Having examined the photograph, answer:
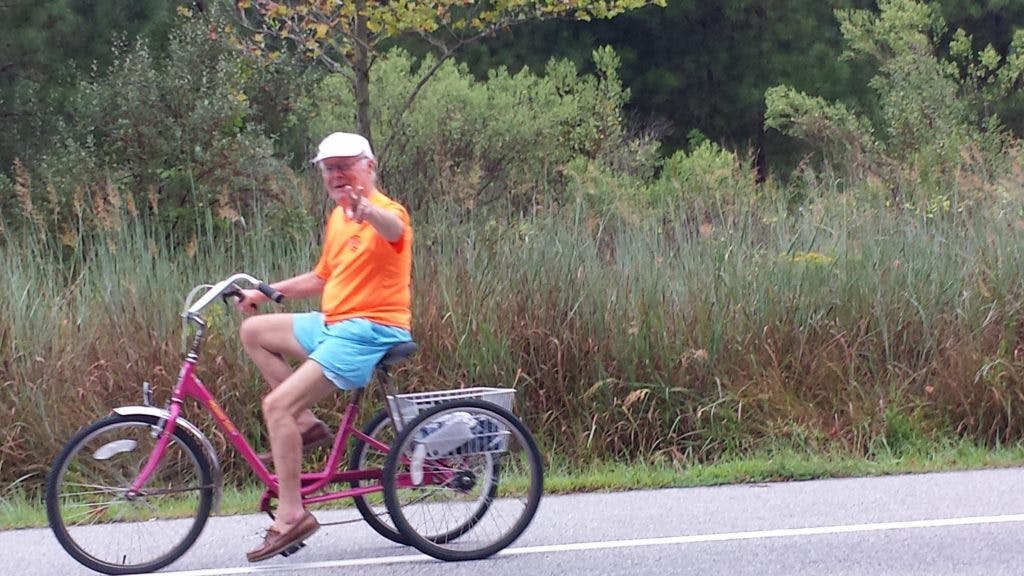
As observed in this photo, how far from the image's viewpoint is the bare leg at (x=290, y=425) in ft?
19.6

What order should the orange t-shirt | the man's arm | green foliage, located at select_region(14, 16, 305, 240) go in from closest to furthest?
1. the man's arm
2. the orange t-shirt
3. green foliage, located at select_region(14, 16, 305, 240)

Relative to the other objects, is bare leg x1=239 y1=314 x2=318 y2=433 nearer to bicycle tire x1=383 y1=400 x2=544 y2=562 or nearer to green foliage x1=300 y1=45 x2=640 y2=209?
bicycle tire x1=383 y1=400 x2=544 y2=562

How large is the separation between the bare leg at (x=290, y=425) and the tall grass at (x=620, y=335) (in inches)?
108

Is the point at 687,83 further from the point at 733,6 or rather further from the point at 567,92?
the point at 567,92

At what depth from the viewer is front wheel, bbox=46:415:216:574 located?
6051 millimetres

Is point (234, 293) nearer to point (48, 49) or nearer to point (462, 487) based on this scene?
point (462, 487)

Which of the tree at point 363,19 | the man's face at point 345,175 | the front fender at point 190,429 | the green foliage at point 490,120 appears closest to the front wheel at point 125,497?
the front fender at point 190,429

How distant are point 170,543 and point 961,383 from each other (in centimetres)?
568

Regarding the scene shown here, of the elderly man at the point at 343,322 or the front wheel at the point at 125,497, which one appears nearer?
the elderly man at the point at 343,322

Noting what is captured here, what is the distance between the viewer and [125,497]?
245 inches

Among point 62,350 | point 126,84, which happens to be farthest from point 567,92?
point 62,350

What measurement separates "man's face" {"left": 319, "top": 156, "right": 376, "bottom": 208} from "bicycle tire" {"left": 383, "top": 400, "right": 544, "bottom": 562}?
106 cm

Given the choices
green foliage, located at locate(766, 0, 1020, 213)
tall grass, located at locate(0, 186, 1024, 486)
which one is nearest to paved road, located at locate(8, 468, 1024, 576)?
tall grass, located at locate(0, 186, 1024, 486)

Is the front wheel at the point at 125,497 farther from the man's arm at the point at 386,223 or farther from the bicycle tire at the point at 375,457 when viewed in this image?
the man's arm at the point at 386,223
